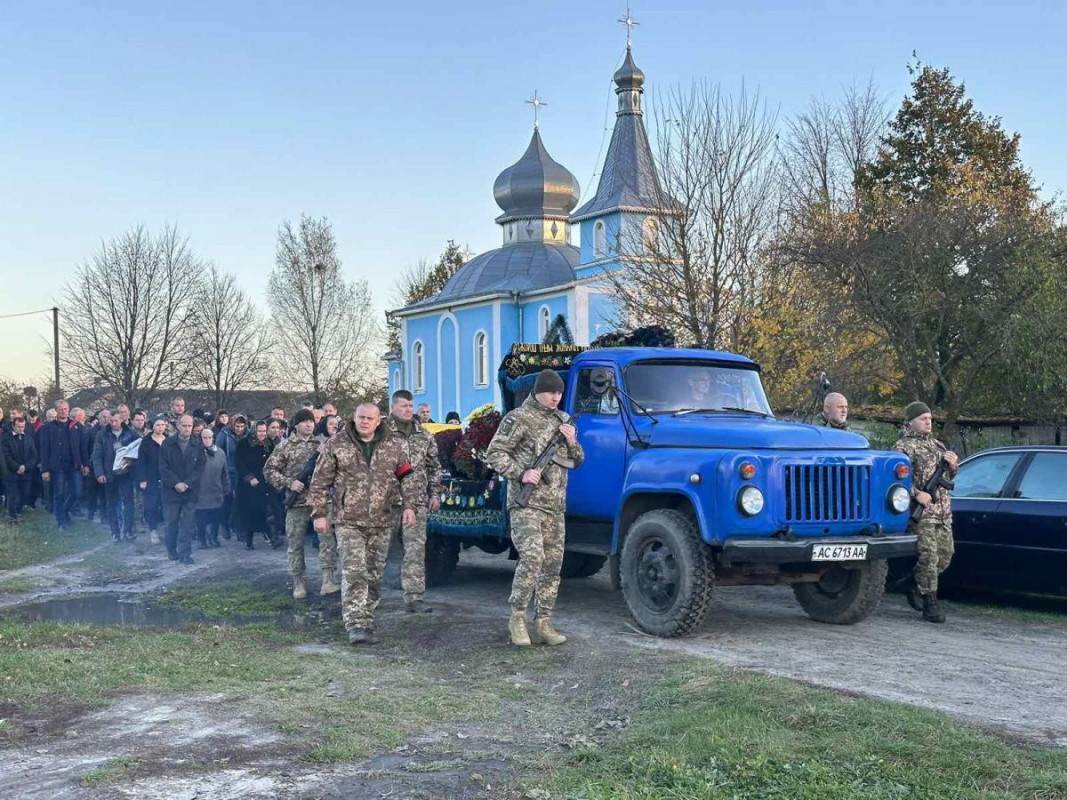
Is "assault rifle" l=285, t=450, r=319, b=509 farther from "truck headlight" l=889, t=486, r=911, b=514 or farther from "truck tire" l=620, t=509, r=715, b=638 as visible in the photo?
"truck headlight" l=889, t=486, r=911, b=514

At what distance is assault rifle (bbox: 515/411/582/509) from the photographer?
8.50m

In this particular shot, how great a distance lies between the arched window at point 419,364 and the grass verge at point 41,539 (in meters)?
36.0

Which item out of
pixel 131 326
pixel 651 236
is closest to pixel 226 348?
pixel 131 326

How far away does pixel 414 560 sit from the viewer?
10.2m

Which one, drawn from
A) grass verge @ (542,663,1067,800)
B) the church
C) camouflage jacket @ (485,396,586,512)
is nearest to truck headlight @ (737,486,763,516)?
camouflage jacket @ (485,396,586,512)

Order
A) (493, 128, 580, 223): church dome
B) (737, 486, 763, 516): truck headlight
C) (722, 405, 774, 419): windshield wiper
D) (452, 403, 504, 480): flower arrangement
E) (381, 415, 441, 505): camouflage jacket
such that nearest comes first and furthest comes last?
1. (737, 486, 763, 516): truck headlight
2. (722, 405, 774, 419): windshield wiper
3. (381, 415, 441, 505): camouflage jacket
4. (452, 403, 504, 480): flower arrangement
5. (493, 128, 580, 223): church dome

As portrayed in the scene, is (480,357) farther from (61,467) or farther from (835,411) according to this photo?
(835,411)

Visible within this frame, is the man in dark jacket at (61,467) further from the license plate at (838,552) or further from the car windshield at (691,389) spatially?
the license plate at (838,552)

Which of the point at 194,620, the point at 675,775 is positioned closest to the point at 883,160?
the point at 194,620

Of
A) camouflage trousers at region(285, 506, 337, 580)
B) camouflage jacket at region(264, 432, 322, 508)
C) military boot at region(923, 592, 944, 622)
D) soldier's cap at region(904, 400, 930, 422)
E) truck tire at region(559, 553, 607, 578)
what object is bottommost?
military boot at region(923, 592, 944, 622)

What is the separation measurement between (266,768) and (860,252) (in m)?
18.7

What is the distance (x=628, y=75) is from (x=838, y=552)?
37.5 meters

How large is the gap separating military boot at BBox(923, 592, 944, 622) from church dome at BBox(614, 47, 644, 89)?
36.5 meters

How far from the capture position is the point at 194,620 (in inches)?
411
